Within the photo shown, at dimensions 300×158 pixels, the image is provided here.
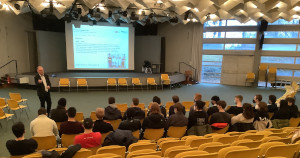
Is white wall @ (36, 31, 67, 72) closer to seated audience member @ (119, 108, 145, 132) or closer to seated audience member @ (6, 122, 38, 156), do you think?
seated audience member @ (119, 108, 145, 132)

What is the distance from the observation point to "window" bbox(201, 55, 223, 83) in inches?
591

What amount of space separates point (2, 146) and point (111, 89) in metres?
7.25

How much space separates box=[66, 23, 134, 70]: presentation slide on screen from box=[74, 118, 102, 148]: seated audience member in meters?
9.94

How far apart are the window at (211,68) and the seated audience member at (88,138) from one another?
511 inches

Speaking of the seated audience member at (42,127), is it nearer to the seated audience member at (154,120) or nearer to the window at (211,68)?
the seated audience member at (154,120)

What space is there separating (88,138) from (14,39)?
12.3 metres

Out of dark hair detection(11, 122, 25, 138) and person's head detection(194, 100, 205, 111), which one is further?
person's head detection(194, 100, 205, 111)

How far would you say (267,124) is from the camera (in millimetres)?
4480

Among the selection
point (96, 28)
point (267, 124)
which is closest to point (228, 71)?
point (96, 28)

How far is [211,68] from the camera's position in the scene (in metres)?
15.3

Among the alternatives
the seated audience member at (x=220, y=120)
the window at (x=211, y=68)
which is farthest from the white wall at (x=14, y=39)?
the seated audience member at (x=220, y=120)

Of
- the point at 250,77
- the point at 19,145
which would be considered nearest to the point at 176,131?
the point at 19,145

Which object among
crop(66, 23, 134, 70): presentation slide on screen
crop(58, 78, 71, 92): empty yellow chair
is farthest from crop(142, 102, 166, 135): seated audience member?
crop(66, 23, 134, 70): presentation slide on screen

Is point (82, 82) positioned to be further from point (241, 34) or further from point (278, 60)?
point (278, 60)
